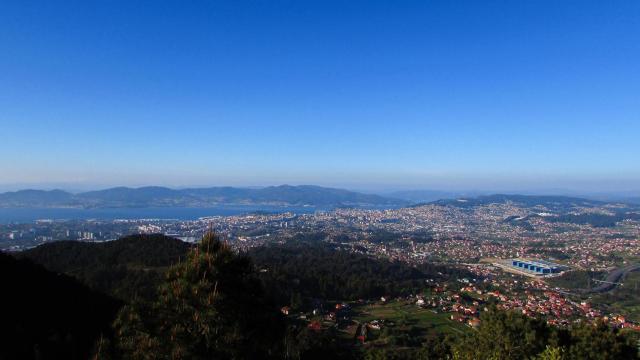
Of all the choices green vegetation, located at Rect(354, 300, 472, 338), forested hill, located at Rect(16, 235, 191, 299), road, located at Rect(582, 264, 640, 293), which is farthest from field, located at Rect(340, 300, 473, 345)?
road, located at Rect(582, 264, 640, 293)

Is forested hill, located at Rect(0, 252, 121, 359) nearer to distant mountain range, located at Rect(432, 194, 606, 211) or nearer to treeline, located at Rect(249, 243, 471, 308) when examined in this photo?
treeline, located at Rect(249, 243, 471, 308)

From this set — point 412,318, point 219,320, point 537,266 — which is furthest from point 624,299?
point 219,320

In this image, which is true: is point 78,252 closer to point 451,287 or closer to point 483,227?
point 451,287

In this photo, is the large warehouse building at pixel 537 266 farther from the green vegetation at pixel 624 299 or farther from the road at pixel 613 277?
the green vegetation at pixel 624 299

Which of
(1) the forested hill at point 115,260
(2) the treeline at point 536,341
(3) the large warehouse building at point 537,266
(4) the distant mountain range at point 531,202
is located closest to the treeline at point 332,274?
(1) the forested hill at point 115,260

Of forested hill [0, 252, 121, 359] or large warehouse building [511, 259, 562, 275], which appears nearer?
forested hill [0, 252, 121, 359]

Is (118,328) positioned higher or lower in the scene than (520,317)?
higher

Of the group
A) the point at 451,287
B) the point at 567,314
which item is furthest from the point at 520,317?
the point at 451,287
